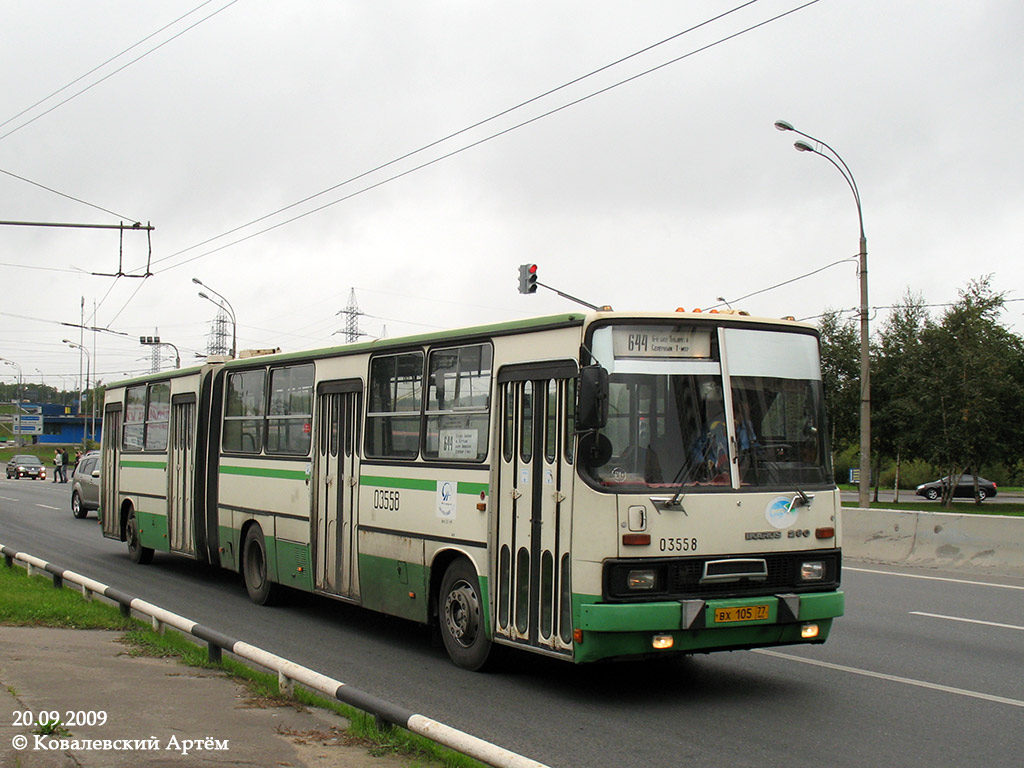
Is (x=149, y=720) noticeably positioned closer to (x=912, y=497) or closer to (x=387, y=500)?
(x=387, y=500)

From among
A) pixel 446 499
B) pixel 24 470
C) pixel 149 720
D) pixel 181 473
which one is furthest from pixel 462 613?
pixel 24 470

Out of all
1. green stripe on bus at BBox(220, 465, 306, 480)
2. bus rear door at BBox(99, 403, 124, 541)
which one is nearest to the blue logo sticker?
green stripe on bus at BBox(220, 465, 306, 480)

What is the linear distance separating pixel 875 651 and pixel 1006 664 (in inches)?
43.2

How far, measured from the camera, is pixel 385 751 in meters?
6.34

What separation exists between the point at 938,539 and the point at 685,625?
11.3 metres

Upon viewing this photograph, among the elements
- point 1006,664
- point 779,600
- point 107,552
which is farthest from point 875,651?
point 107,552

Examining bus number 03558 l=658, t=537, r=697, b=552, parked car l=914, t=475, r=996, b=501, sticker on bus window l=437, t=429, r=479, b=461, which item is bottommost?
parked car l=914, t=475, r=996, b=501

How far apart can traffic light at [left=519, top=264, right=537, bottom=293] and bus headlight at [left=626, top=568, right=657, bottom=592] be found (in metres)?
→ 19.5

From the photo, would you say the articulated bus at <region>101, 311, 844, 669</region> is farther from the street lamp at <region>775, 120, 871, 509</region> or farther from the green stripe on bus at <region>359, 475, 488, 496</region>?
the street lamp at <region>775, 120, 871, 509</region>

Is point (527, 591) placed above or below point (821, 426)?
below

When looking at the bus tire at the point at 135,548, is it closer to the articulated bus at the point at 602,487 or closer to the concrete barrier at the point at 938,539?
the articulated bus at the point at 602,487

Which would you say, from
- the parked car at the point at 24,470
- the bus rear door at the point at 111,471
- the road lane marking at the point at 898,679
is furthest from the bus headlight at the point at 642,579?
the parked car at the point at 24,470

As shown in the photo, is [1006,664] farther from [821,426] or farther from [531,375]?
[531,375]

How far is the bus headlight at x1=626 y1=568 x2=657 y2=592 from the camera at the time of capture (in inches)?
301
